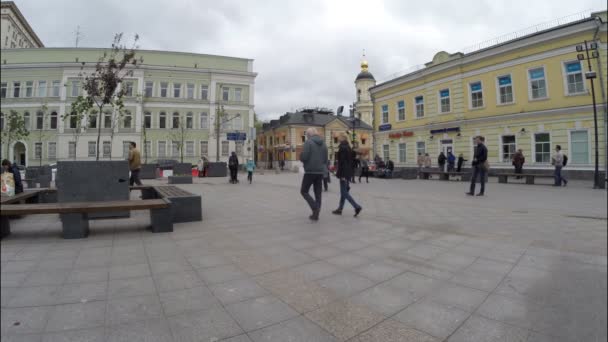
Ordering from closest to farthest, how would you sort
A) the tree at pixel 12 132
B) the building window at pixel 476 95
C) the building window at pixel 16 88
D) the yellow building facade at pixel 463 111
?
the tree at pixel 12 132 < the building window at pixel 16 88 < the yellow building facade at pixel 463 111 < the building window at pixel 476 95

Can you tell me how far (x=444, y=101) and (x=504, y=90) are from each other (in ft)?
13.9

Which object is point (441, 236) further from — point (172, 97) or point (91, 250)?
point (172, 97)

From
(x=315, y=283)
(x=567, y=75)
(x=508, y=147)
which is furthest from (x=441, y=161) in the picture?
(x=315, y=283)

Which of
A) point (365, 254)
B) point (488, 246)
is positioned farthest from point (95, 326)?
point (488, 246)

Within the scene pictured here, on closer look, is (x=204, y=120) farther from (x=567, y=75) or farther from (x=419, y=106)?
(x=567, y=75)

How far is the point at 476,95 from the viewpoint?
19.3 metres

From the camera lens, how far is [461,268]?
272 cm

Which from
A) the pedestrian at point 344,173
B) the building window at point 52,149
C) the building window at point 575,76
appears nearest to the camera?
the building window at point 575,76

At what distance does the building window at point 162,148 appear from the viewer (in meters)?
39.4

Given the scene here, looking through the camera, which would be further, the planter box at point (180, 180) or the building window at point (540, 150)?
the planter box at point (180, 180)

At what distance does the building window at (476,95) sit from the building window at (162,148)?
36705 mm

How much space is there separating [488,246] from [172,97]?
4292 cm

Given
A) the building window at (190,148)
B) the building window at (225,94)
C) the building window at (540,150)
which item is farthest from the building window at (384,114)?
the building window at (190,148)

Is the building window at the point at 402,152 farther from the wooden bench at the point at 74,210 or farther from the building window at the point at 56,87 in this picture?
the building window at the point at 56,87
